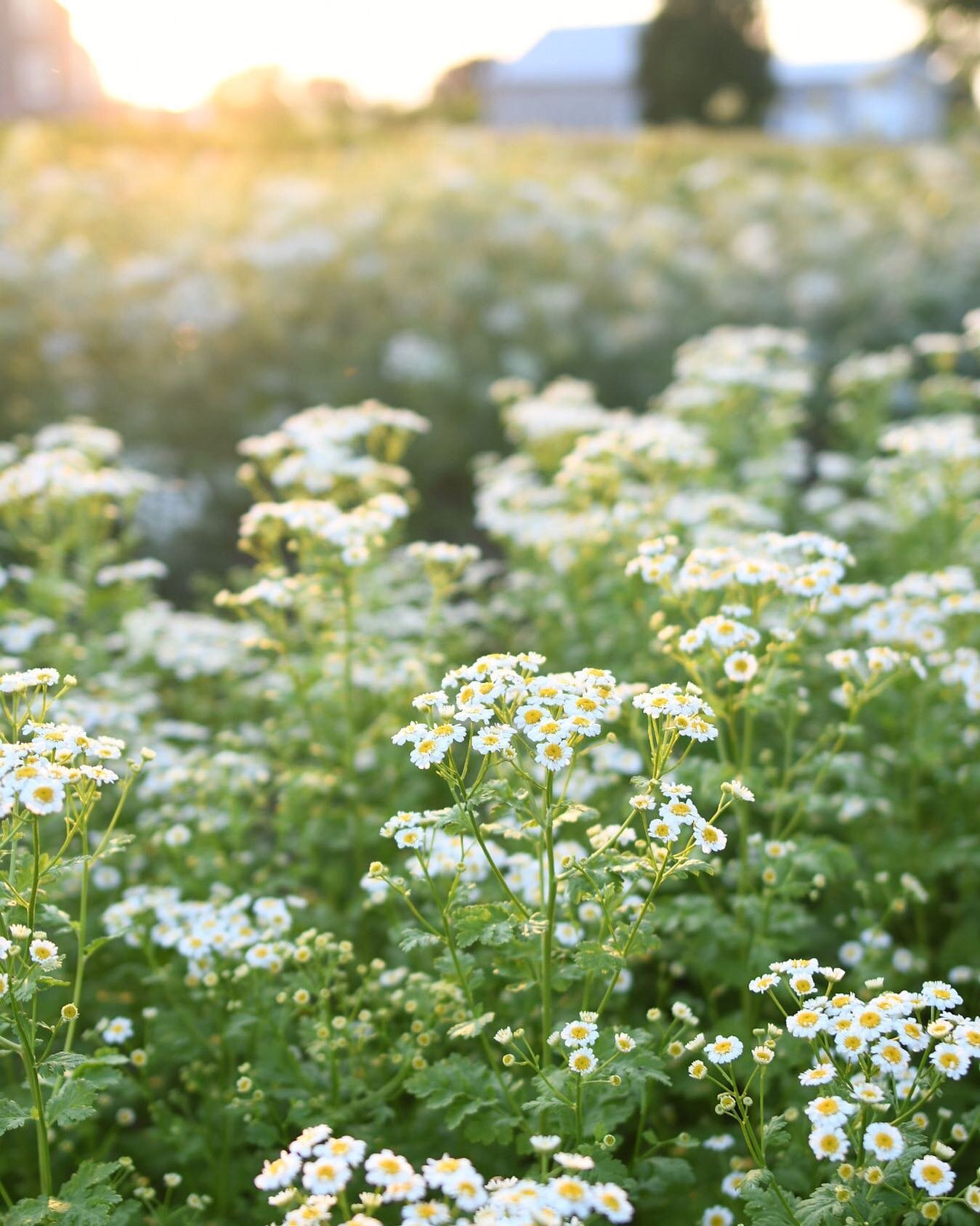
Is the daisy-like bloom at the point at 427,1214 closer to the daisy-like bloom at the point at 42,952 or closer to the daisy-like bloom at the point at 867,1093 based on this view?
the daisy-like bloom at the point at 867,1093

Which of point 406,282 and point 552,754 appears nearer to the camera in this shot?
point 552,754

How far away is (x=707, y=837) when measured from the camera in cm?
202

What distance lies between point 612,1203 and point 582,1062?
12.6 inches

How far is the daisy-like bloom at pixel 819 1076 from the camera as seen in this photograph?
1.81 metres

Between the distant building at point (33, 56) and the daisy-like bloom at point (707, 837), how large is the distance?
37.4 m

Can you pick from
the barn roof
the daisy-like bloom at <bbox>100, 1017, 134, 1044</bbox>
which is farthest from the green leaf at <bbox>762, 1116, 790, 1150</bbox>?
the barn roof

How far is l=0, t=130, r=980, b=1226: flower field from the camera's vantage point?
203 centimetres

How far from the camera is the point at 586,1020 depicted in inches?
80.9

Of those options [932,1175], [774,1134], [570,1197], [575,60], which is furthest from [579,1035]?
[575,60]

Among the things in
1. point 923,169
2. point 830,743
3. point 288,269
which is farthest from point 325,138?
point 830,743

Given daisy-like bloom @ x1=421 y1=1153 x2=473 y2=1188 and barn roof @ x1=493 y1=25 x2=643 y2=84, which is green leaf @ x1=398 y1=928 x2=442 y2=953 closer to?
daisy-like bloom @ x1=421 y1=1153 x2=473 y2=1188

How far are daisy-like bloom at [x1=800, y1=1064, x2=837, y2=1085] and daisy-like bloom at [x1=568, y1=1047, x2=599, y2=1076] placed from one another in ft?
1.10

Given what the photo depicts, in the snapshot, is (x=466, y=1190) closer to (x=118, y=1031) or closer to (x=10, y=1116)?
(x=10, y=1116)

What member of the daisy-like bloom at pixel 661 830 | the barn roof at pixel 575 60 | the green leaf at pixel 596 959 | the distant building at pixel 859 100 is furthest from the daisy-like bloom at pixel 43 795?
the barn roof at pixel 575 60
